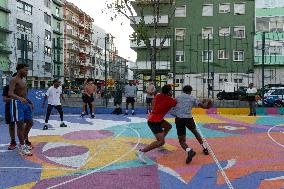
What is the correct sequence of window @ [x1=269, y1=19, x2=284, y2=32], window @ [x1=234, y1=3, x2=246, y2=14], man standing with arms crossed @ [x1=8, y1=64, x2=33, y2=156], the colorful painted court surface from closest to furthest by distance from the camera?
the colorful painted court surface → man standing with arms crossed @ [x1=8, y1=64, x2=33, y2=156] → window @ [x1=269, y1=19, x2=284, y2=32] → window @ [x1=234, y1=3, x2=246, y2=14]

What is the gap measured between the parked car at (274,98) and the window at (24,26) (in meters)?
32.4

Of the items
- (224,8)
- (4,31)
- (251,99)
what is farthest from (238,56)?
(4,31)

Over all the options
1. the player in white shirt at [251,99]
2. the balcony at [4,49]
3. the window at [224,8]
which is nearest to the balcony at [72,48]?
the balcony at [4,49]

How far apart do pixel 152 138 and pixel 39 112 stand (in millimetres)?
9173

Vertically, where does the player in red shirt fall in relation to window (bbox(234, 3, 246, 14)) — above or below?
below

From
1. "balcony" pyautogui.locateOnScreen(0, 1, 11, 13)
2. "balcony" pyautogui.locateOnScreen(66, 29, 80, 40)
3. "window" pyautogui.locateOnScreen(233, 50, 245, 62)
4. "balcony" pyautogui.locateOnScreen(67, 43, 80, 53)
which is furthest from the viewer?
"balcony" pyautogui.locateOnScreen(66, 29, 80, 40)

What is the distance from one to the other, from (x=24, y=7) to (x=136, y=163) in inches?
1792

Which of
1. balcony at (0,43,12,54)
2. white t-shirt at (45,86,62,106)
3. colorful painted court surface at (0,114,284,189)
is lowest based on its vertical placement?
colorful painted court surface at (0,114,284,189)

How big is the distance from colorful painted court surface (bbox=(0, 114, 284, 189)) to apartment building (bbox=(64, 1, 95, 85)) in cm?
5593

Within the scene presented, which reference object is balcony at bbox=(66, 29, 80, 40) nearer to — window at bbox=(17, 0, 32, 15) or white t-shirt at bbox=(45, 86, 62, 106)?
window at bbox=(17, 0, 32, 15)

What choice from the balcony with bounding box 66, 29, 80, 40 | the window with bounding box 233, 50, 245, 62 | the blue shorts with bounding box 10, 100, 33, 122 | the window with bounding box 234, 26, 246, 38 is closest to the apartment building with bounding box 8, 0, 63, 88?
the balcony with bounding box 66, 29, 80, 40

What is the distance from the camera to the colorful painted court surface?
20.1ft

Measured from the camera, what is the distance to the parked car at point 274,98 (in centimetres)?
2254

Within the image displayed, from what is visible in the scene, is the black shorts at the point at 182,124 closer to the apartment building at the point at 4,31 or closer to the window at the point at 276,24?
the apartment building at the point at 4,31
